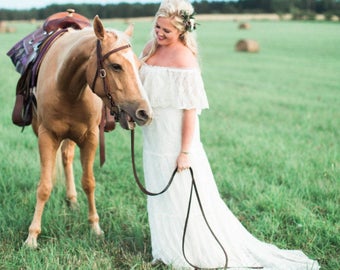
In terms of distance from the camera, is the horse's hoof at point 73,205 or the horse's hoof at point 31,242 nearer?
the horse's hoof at point 31,242

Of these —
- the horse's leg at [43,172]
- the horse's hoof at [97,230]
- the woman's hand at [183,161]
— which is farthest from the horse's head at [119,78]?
the horse's hoof at [97,230]

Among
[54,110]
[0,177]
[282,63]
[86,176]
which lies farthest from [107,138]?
[282,63]

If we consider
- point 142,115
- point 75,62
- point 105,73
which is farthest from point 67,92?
point 142,115

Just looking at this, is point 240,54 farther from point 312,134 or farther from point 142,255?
point 142,255

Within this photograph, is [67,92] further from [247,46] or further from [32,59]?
[247,46]

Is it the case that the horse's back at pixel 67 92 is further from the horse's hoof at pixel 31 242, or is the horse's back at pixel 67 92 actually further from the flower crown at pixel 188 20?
the horse's hoof at pixel 31 242

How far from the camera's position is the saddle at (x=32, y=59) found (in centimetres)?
402

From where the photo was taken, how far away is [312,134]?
7203mm

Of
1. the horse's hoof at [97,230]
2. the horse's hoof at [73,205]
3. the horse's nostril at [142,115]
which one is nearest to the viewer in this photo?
the horse's nostril at [142,115]

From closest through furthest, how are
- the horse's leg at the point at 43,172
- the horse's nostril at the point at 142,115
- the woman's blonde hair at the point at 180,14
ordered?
the horse's nostril at the point at 142,115, the woman's blonde hair at the point at 180,14, the horse's leg at the point at 43,172

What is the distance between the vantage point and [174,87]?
3078mm

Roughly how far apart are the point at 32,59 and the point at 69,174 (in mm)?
1226

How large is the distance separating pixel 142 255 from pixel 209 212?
615 millimetres

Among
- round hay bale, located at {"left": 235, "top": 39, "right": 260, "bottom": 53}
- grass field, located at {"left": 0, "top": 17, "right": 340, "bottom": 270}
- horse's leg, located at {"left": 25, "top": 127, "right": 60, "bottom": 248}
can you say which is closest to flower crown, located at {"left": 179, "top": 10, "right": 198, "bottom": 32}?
horse's leg, located at {"left": 25, "top": 127, "right": 60, "bottom": 248}
